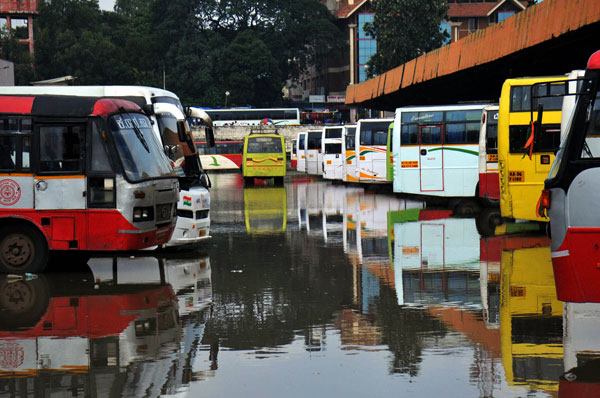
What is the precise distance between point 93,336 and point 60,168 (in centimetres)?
522

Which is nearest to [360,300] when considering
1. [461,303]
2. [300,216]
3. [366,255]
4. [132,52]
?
[461,303]

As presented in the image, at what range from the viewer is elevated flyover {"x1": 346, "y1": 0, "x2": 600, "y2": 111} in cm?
1984

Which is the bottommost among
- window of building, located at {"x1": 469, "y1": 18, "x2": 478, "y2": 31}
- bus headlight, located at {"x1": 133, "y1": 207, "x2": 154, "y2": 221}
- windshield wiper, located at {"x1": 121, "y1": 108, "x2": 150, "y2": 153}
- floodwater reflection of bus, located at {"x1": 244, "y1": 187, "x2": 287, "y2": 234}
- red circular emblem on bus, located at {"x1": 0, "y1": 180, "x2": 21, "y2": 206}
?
floodwater reflection of bus, located at {"x1": 244, "y1": 187, "x2": 287, "y2": 234}

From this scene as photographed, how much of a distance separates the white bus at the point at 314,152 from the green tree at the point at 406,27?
32686 mm

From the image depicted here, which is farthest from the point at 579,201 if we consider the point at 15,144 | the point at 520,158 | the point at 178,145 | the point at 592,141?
the point at 520,158

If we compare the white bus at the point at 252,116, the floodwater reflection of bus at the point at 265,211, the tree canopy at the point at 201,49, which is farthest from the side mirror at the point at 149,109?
the tree canopy at the point at 201,49

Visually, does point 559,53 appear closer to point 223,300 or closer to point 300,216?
point 300,216

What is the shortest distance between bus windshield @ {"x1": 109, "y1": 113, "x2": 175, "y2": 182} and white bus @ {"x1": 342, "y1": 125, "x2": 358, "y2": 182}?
26955 millimetres

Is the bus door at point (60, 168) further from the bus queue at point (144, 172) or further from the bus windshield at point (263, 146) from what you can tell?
the bus windshield at point (263, 146)

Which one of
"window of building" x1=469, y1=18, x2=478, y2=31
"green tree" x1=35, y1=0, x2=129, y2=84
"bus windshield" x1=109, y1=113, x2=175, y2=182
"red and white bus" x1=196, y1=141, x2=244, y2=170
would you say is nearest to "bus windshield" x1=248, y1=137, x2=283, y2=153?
"red and white bus" x1=196, y1=141, x2=244, y2=170

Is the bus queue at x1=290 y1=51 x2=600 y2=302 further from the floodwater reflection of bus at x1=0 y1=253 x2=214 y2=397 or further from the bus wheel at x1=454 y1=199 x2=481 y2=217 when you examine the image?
the floodwater reflection of bus at x1=0 y1=253 x2=214 y2=397

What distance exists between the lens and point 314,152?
5803 cm

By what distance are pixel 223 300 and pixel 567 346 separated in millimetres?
4343

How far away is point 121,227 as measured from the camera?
13625 mm
